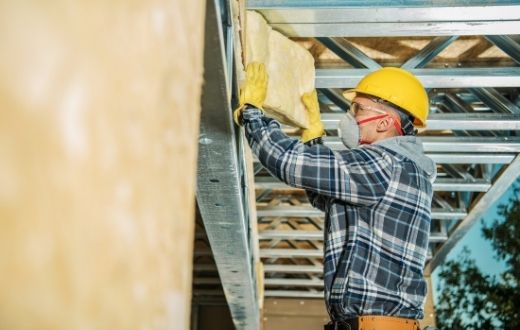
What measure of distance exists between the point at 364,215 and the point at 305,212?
365 centimetres

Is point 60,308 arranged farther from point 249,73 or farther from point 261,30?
point 261,30

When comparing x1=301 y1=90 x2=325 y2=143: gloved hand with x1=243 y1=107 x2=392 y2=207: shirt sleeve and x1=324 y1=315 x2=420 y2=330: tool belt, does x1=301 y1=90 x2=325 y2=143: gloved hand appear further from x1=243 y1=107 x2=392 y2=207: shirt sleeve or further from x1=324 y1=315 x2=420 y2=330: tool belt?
x1=324 y1=315 x2=420 y2=330: tool belt

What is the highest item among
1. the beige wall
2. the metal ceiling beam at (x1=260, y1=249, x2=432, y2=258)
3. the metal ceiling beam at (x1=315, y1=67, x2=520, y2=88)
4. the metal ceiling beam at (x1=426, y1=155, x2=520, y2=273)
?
the metal ceiling beam at (x1=260, y1=249, x2=432, y2=258)

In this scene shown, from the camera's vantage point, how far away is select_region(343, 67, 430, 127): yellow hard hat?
280 centimetres

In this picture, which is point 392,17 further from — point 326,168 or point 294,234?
point 294,234

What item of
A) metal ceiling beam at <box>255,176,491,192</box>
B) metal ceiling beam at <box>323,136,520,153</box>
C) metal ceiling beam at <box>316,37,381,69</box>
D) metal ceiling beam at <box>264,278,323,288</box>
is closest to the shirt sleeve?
metal ceiling beam at <box>316,37,381,69</box>

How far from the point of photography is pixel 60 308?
35 cm

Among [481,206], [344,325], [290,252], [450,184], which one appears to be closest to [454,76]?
[450,184]

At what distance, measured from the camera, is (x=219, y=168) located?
2869 mm

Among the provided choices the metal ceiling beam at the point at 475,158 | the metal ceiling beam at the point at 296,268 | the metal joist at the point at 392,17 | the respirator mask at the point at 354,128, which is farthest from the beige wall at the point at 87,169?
the metal ceiling beam at the point at 296,268

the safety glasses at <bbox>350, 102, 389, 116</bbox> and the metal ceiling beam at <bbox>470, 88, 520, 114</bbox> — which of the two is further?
the metal ceiling beam at <bbox>470, 88, 520, 114</bbox>

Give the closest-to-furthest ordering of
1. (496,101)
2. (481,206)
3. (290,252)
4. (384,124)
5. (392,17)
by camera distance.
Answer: (384,124) → (392,17) → (496,101) → (481,206) → (290,252)

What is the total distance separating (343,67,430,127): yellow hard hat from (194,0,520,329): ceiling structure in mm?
382

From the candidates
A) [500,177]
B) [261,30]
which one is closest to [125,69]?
[261,30]
